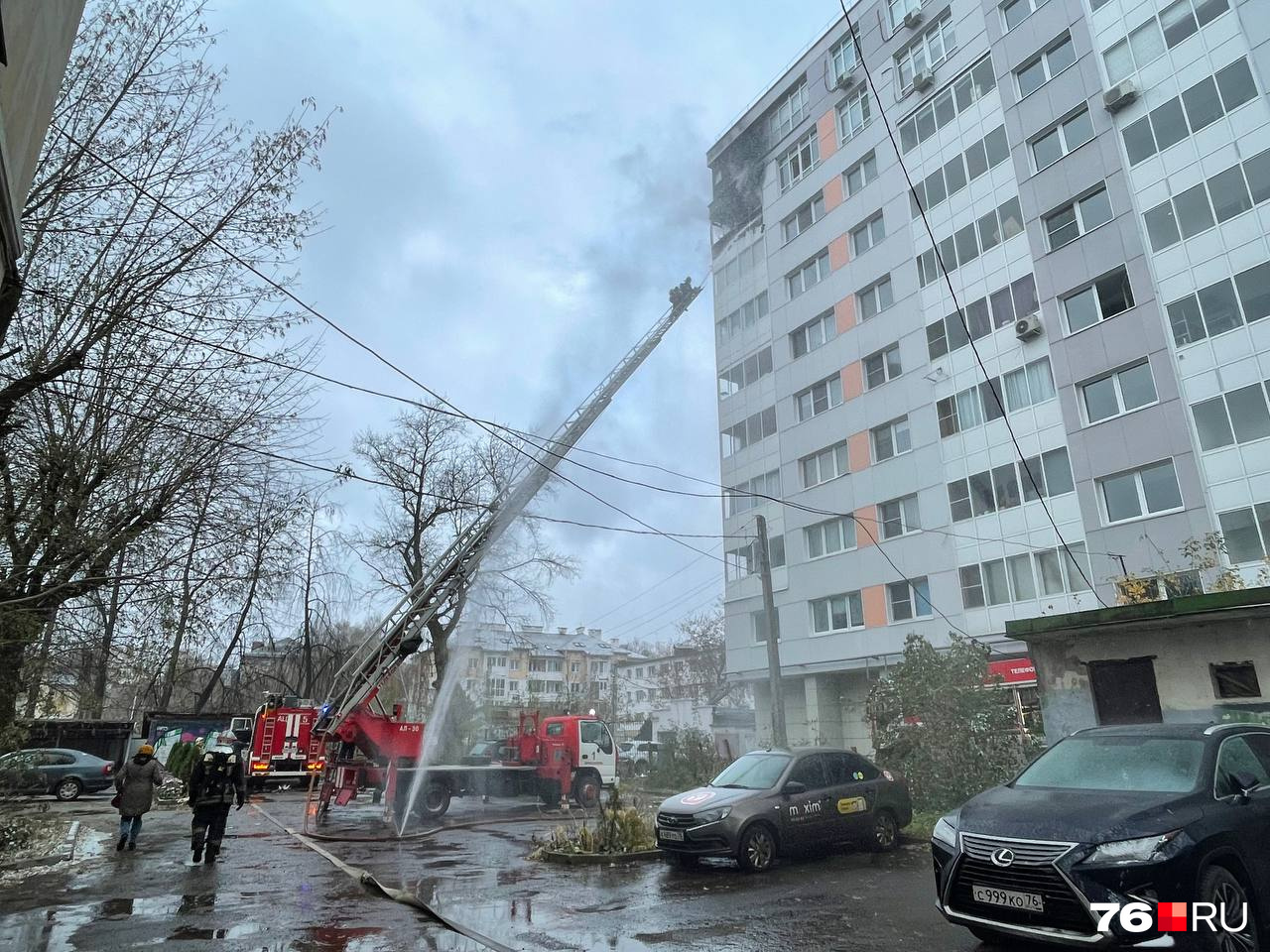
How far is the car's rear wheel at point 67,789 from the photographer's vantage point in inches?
917

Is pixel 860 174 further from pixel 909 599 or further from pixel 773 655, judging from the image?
pixel 773 655

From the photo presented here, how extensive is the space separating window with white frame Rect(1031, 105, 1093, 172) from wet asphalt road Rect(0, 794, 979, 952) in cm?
2427

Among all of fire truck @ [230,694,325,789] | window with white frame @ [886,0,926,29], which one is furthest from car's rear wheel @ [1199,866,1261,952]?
window with white frame @ [886,0,926,29]

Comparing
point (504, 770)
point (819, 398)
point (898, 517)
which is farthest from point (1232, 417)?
point (504, 770)

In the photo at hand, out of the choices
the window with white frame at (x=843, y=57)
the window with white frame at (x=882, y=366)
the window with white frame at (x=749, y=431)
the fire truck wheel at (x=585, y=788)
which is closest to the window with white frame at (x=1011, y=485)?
the window with white frame at (x=882, y=366)

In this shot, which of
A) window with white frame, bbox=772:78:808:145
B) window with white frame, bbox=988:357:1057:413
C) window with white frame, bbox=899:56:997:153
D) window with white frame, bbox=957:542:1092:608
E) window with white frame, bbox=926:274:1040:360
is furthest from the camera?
window with white frame, bbox=772:78:808:145

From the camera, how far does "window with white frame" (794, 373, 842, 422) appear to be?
32719 mm

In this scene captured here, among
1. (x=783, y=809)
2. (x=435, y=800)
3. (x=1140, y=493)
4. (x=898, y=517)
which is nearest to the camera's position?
(x=783, y=809)

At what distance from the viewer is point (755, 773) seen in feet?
37.0

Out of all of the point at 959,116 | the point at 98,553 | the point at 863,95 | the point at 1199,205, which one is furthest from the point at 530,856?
the point at 863,95

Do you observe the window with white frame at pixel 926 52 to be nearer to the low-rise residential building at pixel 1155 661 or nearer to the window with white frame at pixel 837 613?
the window with white frame at pixel 837 613

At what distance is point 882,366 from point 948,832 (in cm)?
2697

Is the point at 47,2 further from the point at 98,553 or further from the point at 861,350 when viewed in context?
the point at 861,350

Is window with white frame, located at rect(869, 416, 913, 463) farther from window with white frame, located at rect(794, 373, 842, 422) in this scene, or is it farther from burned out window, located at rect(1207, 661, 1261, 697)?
burned out window, located at rect(1207, 661, 1261, 697)
